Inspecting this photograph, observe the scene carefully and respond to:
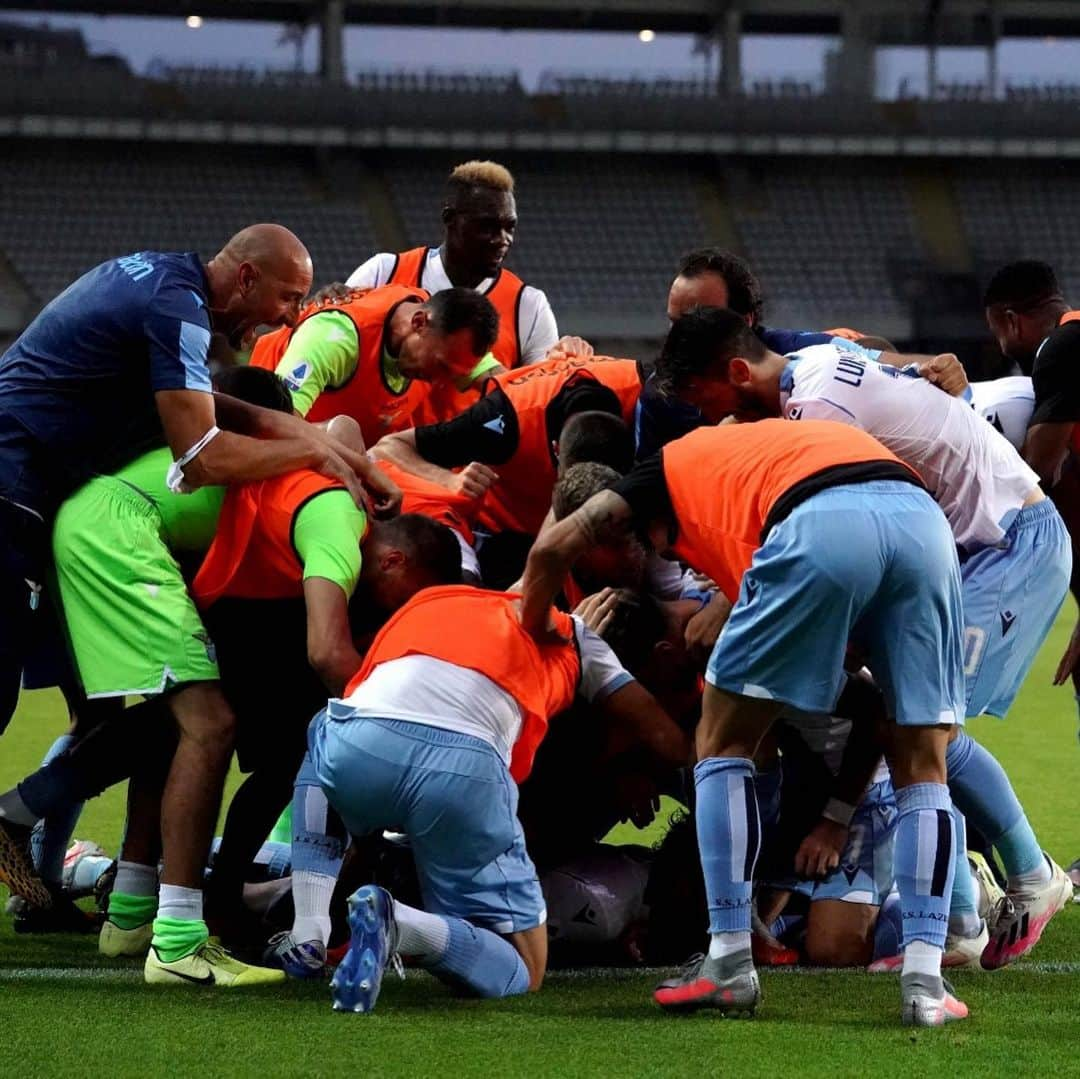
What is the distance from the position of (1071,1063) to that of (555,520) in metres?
1.87

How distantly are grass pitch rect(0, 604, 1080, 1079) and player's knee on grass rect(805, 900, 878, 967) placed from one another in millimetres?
110

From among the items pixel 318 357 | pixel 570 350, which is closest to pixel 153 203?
pixel 318 357

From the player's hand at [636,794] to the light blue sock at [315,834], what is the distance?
77cm

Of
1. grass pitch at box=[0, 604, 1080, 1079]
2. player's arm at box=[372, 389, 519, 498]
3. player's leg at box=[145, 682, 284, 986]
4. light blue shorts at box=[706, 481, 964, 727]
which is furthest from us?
player's arm at box=[372, 389, 519, 498]

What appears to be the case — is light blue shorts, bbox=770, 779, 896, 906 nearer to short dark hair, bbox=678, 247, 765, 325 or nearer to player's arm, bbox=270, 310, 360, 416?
short dark hair, bbox=678, 247, 765, 325

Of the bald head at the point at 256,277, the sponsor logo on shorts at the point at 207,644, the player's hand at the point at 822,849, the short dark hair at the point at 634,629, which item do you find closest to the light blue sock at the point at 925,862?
the player's hand at the point at 822,849

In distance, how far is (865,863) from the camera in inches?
192

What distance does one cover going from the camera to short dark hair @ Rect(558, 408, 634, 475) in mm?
5309

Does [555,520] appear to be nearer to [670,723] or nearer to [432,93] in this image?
[670,723]

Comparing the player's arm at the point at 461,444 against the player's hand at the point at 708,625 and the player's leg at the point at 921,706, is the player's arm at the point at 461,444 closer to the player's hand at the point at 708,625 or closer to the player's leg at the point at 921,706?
the player's hand at the point at 708,625

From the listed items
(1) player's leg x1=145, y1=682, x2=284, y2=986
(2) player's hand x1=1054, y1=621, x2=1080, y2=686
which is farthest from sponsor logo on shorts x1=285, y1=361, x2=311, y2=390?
(2) player's hand x1=1054, y1=621, x2=1080, y2=686

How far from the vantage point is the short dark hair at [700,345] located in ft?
14.1

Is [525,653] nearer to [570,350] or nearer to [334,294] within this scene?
[570,350]

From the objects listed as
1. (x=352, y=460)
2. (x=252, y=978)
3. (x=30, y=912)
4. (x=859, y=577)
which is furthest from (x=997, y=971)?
(x=30, y=912)
